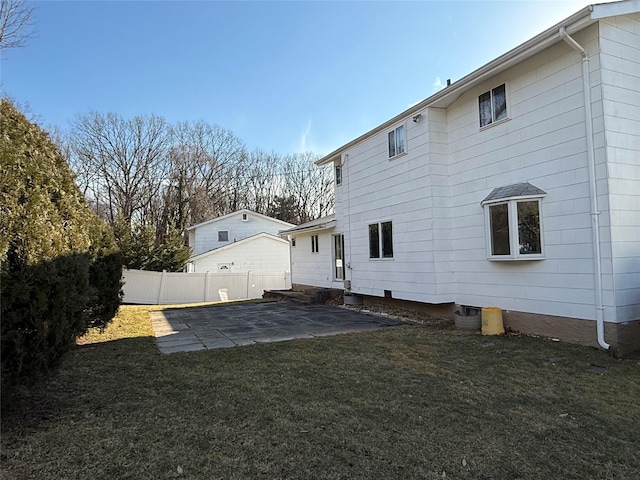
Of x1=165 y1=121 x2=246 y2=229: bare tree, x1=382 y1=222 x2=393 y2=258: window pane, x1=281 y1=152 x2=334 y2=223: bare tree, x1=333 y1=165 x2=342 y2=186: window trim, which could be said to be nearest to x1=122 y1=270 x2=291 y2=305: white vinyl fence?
x1=333 y1=165 x2=342 y2=186: window trim

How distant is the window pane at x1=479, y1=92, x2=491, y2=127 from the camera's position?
7969mm

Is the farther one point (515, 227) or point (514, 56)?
point (515, 227)

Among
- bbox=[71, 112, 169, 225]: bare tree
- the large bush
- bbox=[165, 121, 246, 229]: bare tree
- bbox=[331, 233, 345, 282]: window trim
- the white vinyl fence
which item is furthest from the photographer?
bbox=[165, 121, 246, 229]: bare tree

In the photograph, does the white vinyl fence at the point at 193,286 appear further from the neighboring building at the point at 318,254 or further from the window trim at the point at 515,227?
the window trim at the point at 515,227

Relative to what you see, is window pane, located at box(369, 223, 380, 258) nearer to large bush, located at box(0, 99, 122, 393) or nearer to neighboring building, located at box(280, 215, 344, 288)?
neighboring building, located at box(280, 215, 344, 288)

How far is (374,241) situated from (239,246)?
14359 mm

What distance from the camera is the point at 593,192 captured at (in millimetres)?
5922

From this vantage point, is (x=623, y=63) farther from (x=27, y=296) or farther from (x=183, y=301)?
(x=183, y=301)

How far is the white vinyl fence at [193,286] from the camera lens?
17.4 meters

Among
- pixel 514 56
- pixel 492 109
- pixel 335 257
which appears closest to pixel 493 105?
pixel 492 109

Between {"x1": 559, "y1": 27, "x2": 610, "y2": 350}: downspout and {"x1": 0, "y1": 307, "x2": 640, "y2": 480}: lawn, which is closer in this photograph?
{"x1": 0, "y1": 307, "x2": 640, "y2": 480}: lawn

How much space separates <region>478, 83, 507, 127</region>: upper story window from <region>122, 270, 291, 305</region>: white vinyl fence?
1432 centimetres

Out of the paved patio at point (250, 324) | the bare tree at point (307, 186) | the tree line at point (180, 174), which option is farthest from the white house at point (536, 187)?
the bare tree at point (307, 186)

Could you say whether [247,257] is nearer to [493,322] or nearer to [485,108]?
[485,108]
